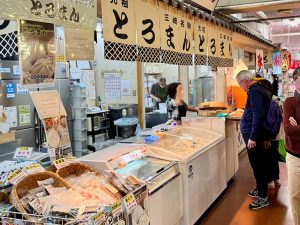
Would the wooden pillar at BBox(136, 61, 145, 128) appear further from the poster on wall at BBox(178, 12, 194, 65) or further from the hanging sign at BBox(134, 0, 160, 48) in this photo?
the hanging sign at BBox(134, 0, 160, 48)

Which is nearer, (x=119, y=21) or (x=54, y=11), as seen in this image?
(x=54, y=11)

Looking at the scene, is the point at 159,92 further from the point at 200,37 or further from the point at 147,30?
the point at 147,30

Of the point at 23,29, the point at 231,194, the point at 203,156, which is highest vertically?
the point at 23,29

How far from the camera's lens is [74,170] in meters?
3.18

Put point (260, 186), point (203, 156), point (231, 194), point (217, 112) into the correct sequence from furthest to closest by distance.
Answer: point (217, 112) → point (231, 194) → point (260, 186) → point (203, 156)

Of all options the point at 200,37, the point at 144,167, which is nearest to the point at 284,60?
the point at 200,37

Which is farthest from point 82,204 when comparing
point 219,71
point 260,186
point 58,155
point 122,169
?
point 219,71

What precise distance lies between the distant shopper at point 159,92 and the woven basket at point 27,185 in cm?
646

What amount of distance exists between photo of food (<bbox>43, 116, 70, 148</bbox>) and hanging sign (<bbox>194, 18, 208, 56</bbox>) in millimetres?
3159

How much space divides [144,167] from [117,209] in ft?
5.11

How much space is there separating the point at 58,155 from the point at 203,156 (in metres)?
2.54

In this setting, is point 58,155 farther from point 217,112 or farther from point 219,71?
point 219,71

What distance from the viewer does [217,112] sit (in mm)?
6629

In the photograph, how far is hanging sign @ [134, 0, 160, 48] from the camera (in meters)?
4.02
